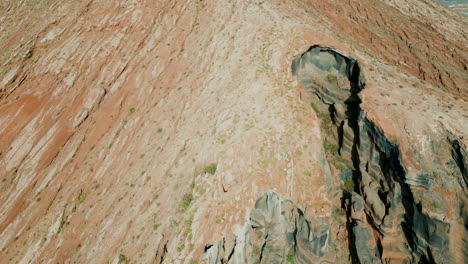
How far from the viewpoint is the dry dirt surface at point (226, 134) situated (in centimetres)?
1153

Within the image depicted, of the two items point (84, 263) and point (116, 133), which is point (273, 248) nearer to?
point (84, 263)

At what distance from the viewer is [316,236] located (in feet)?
40.2

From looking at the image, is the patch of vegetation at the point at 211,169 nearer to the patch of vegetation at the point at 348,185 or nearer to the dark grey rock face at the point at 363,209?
the dark grey rock face at the point at 363,209

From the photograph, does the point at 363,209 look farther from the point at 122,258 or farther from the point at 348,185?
the point at 122,258

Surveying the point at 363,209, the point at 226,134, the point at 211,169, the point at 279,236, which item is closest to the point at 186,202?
the point at 211,169

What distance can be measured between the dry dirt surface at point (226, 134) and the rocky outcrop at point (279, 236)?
8 centimetres

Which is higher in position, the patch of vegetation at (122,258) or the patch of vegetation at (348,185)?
the patch of vegetation at (348,185)

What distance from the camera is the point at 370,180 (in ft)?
40.6

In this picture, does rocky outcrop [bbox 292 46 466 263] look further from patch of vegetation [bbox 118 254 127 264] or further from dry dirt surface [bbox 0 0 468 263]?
patch of vegetation [bbox 118 254 127 264]

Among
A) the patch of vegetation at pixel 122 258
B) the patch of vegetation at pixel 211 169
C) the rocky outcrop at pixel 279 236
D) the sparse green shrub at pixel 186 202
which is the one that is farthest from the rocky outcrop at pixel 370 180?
the patch of vegetation at pixel 122 258

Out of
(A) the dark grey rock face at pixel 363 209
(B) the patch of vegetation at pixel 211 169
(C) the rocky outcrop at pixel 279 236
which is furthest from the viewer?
(B) the patch of vegetation at pixel 211 169

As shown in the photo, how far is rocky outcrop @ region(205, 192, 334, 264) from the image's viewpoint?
39.3ft

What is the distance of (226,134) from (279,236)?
6567 millimetres

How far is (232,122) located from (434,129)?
10.5m
